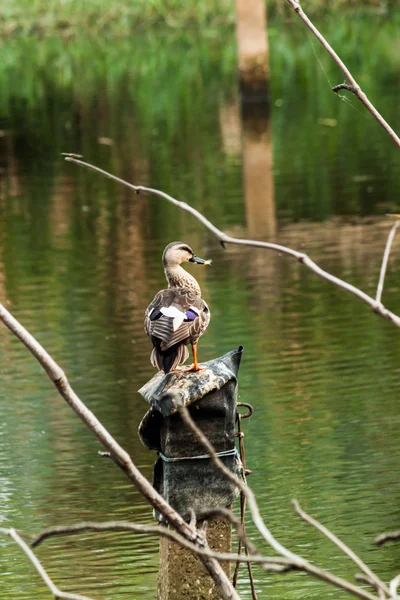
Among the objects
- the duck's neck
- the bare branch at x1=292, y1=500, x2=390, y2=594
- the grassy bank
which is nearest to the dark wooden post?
the duck's neck

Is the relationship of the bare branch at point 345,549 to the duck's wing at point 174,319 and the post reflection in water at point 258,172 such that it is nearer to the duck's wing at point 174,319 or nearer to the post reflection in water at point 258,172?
the duck's wing at point 174,319

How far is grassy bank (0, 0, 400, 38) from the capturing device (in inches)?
1352

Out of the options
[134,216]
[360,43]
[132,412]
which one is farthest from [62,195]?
[360,43]

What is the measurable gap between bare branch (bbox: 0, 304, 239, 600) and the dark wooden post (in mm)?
1355

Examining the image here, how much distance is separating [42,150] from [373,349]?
10504 millimetres

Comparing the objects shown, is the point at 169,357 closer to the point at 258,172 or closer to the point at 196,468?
the point at 196,468

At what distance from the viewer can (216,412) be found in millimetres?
4445

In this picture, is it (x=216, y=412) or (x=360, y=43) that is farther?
(x=360, y=43)

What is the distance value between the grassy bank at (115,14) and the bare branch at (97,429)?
31849mm

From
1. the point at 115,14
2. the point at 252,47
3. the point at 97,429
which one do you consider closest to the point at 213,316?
the point at 97,429

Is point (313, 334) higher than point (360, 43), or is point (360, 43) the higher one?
point (360, 43)

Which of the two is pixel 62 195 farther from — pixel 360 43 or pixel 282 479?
pixel 360 43

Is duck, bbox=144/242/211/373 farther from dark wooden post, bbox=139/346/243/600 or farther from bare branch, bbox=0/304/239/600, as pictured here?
bare branch, bbox=0/304/239/600

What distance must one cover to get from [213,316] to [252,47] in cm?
1170
